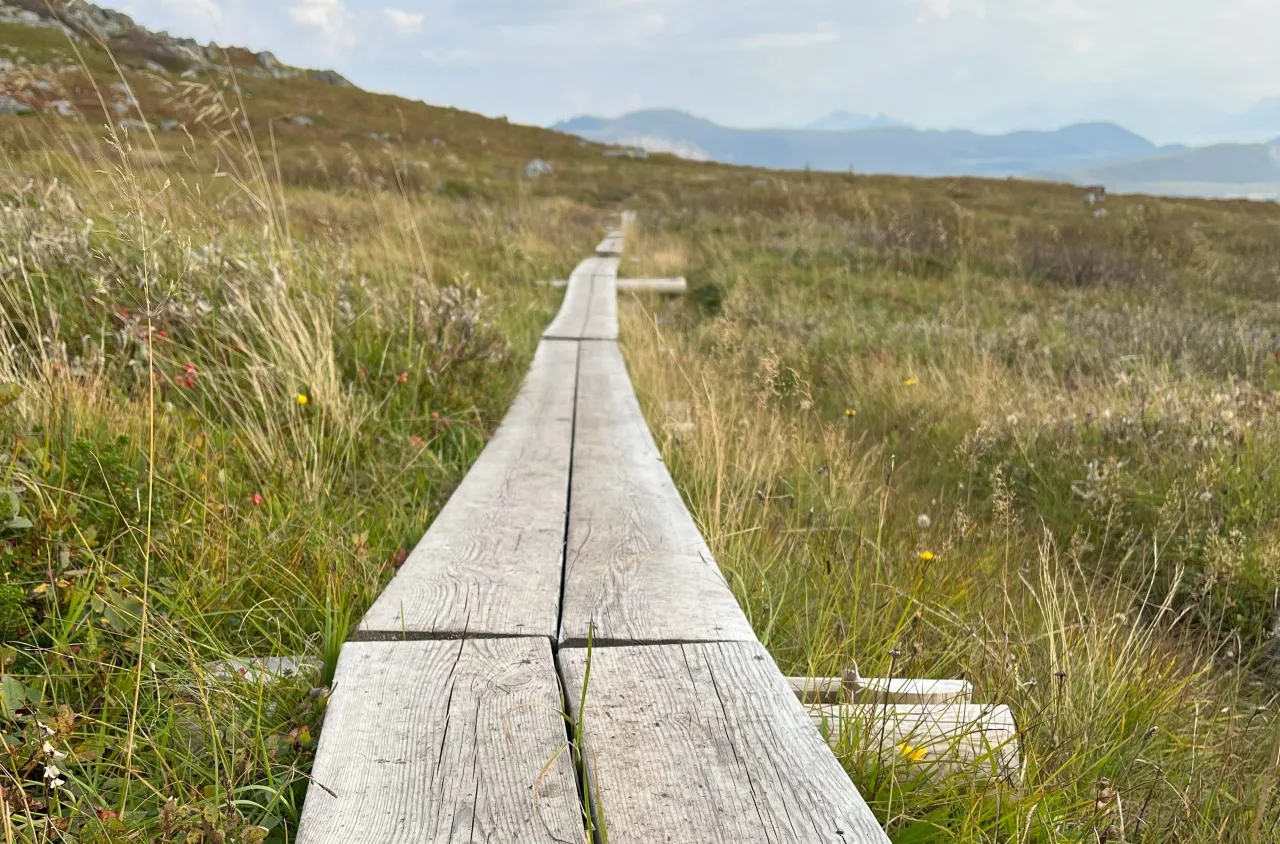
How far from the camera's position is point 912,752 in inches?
55.8

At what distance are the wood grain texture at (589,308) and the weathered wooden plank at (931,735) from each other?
3989mm

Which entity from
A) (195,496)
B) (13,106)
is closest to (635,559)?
(195,496)

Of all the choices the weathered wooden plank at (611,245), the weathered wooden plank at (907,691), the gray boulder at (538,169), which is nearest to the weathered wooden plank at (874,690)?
the weathered wooden plank at (907,691)

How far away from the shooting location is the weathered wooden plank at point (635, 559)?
163 cm

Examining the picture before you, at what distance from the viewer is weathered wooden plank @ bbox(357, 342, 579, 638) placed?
164 cm

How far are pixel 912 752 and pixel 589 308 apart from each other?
528 cm

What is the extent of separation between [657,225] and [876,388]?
11013 mm

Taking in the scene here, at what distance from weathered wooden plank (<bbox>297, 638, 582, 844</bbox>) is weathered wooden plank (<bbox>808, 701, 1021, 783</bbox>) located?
0.59m

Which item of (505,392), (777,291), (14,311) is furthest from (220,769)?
(777,291)

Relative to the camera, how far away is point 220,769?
4.46 ft

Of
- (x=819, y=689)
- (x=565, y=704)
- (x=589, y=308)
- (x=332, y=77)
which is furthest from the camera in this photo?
(x=332, y=77)

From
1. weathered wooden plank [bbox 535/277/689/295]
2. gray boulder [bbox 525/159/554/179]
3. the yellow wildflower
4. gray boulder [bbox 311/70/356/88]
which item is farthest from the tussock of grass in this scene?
gray boulder [bbox 311/70/356/88]

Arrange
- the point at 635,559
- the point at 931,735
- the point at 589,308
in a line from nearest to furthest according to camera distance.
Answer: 1. the point at 931,735
2. the point at 635,559
3. the point at 589,308

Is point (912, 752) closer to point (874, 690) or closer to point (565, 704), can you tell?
point (874, 690)
